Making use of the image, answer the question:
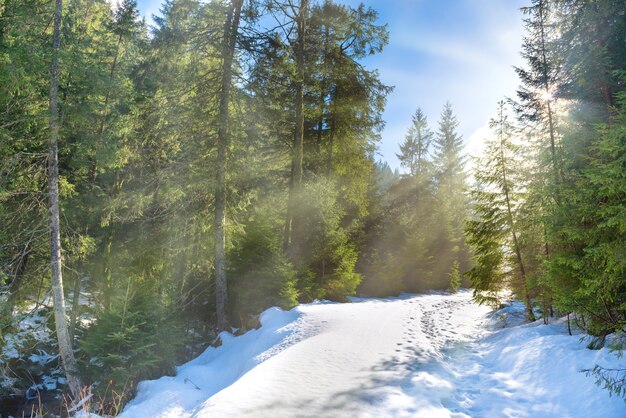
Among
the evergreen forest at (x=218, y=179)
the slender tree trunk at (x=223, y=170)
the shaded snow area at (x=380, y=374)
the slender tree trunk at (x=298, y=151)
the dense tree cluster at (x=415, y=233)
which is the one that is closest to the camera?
the shaded snow area at (x=380, y=374)

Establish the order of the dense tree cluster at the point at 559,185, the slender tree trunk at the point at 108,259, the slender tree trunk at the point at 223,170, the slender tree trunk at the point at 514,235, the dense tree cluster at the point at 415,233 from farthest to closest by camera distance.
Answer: the dense tree cluster at the point at 415,233
the slender tree trunk at the point at 108,259
the slender tree trunk at the point at 223,170
the slender tree trunk at the point at 514,235
the dense tree cluster at the point at 559,185

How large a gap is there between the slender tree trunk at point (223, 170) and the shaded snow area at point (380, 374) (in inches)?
70.3

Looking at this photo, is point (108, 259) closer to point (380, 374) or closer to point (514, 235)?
point (380, 374)

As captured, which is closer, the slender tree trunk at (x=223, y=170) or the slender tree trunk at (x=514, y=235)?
the slender tree trunk at (x=514, y=235)

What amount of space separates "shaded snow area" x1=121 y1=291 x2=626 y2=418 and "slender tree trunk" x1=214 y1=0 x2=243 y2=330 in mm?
1786

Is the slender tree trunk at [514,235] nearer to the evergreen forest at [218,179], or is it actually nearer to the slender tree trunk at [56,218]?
the evergreen forest at [218,179]

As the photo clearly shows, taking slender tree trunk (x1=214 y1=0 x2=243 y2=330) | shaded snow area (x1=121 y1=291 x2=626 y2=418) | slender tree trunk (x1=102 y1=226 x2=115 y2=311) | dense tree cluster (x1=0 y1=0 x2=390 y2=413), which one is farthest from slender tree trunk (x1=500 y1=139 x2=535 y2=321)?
slender tree trunk (x1=102 y1=226 x2=115 y2=311)

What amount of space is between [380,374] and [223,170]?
9327mm

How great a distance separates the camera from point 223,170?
13555mm

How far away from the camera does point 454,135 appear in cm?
4594

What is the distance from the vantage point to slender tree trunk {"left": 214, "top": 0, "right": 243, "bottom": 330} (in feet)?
44.1

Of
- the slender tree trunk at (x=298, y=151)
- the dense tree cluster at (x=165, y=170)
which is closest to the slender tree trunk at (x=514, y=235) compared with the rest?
the dense tree cluster at (x=165, y=170)

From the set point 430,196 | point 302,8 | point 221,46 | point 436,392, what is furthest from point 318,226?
point 430,196

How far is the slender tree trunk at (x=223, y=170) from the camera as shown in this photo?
13453 millimetres
